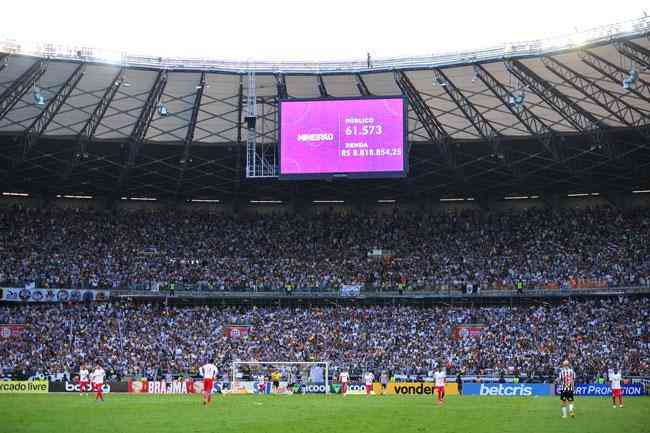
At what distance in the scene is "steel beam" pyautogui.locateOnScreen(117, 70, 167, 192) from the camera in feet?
170

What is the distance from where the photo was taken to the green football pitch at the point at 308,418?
24.4 meters

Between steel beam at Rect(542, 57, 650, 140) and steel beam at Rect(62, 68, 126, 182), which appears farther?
steel beam at Rect(62, 68, 126, 182)

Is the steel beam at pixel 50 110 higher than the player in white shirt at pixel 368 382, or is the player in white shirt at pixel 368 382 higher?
the steel beam at pixel 50 110

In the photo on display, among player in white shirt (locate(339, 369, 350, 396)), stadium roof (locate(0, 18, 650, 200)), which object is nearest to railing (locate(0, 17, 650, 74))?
stadium roof (locate(0, 18, 650, 200))

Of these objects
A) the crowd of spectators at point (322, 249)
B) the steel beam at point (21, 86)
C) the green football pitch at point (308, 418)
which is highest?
the steel beam at point (21, 86)

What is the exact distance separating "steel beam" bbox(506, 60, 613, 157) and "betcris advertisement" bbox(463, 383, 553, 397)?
52.8 ft

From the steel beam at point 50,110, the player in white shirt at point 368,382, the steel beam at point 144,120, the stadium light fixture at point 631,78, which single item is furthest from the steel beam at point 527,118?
the steel beam at point 50,110

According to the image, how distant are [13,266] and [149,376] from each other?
632 inches

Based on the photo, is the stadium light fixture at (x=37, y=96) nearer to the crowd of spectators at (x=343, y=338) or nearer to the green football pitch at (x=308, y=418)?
the crowd of spectators at (x=343, y=338)

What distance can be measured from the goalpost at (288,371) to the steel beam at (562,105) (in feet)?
70.0

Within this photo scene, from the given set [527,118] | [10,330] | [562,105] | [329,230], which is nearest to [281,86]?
[527,118]

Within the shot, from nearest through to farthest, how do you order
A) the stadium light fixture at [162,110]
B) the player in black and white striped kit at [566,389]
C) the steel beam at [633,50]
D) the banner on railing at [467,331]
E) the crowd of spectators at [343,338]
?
the player in black and white striped kit at [566,389] → the steel beam at [633,50] → the stadium light fixture at [162,110] → the crowd of spectators at [343,338] → the banner on railing at [467,331]

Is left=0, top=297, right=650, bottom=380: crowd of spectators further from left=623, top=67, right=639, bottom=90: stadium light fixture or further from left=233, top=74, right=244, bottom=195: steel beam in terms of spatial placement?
left=623, top=67, right=639, bottom=90: stadium light fixture

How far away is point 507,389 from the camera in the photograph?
174 ft
